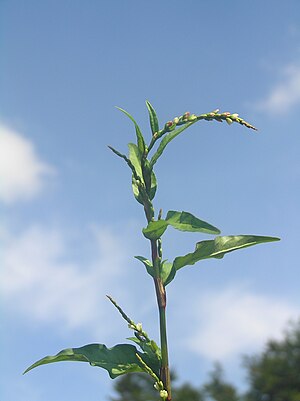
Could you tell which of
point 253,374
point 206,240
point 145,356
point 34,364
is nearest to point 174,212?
point 206,240

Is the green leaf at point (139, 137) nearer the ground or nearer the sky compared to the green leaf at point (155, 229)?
nearer the sky

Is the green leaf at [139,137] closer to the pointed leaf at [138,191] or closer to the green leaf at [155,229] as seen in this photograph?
the pointed leaf at [138,191]

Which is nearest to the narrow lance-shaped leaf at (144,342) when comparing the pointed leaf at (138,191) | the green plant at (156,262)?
the green plant at (156,262)

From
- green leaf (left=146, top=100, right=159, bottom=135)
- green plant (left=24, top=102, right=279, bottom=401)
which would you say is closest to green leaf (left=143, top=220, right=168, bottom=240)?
green plant (left=24, top=102, right=279, bottom=401)

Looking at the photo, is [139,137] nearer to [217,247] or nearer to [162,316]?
[217,247]

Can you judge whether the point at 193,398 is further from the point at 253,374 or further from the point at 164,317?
the point at 164,317

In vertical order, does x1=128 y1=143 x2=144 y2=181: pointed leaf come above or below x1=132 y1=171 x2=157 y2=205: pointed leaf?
above

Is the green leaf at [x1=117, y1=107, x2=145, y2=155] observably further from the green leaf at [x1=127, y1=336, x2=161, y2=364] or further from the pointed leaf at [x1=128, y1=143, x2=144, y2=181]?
the green leaf at [x1=127, y1=336, x2=161, y2=364]

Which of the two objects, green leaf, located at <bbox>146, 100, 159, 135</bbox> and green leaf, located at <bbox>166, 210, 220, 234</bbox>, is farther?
green leaf, located at <bbox>146, 100, 159, 135</bbox>
